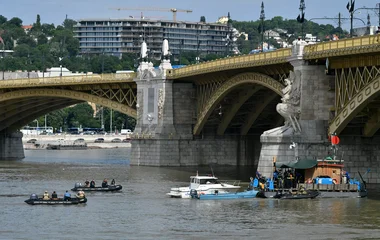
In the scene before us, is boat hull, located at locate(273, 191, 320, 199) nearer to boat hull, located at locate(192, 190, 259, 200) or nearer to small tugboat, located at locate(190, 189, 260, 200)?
small tugboat, located at locate(190, 189, 260, 200)

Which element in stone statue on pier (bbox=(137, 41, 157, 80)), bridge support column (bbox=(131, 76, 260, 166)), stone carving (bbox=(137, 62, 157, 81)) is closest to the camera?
bridge support column (bbox=(131, 76, 260, 166))

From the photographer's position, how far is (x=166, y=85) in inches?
5369

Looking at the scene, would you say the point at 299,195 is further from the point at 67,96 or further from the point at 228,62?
the point at 67,96

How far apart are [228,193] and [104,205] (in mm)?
9903

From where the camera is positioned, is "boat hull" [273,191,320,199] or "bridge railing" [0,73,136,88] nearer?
"boat hull" [273,191,320,199]

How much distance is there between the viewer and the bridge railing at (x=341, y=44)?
88688mm

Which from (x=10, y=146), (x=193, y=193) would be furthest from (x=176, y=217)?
(x=10, y=146)

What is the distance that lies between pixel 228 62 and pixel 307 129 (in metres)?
19.8

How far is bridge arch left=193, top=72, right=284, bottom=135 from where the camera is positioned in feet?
356

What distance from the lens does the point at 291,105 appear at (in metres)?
101

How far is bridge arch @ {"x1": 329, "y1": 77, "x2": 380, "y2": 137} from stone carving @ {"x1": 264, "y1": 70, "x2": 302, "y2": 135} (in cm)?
421

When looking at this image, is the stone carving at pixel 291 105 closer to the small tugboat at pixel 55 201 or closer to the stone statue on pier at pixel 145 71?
the small tugboat at pixel 55 201

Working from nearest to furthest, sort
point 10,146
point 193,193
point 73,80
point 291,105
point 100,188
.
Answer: point 193,193 < point 291,105 < point 100,188 < point 73,80 < point 10,146

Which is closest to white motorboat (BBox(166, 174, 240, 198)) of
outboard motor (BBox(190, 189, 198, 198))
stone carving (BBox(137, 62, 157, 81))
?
outboard motor (BBox(190, 189, 198, 198))
